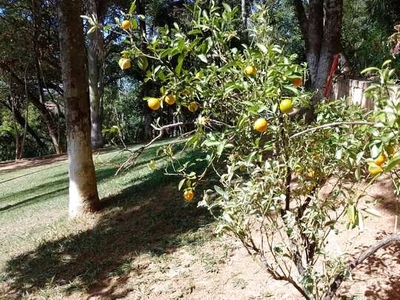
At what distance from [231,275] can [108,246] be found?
188 centimetres

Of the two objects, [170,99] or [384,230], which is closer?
[170,99]

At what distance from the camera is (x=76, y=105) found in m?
5.61

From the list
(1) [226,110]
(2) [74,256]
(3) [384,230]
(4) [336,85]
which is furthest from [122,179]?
(1) [226,110]

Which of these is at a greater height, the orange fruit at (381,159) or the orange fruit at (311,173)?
the orange fruit at (381,159)

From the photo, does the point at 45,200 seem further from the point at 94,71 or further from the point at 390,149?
the point at 390,149

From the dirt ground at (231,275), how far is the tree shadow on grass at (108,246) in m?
0.17

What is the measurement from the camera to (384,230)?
365cm

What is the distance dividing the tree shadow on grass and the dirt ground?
A: 0.17 metres

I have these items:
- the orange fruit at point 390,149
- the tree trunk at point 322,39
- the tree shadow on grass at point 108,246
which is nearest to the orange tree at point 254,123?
the orange fruit at point 390,149

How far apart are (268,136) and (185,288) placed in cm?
191

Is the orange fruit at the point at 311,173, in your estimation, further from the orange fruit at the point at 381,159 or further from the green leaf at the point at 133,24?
the green leaf at the point at 133,24

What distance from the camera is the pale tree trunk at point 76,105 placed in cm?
554

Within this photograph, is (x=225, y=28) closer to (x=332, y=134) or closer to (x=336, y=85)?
(x=332, y=134)

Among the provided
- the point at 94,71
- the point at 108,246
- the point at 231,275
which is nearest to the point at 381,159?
the point at 231,275
